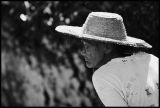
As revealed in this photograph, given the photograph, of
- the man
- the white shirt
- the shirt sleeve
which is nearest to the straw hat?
the man

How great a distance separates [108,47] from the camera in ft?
10.7

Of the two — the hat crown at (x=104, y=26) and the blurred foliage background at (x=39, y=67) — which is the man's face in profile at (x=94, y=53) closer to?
the hat crown at (x=104, y=26)

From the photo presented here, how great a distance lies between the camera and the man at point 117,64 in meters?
2.87

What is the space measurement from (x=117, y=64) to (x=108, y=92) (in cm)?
24

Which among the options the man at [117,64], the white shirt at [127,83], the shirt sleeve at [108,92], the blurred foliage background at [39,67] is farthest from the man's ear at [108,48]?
the blurred foliage background at [39,67]

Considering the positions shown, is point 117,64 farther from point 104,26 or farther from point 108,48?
point 104,26

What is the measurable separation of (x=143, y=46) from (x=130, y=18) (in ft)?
6.84

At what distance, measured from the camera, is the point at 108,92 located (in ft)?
9.30

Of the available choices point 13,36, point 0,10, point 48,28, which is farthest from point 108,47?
point 13,36

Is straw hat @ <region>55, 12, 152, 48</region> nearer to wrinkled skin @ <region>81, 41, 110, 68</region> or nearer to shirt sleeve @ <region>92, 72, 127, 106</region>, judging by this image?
wrinkled skin @ <region>81, 41, 110, 68</region>

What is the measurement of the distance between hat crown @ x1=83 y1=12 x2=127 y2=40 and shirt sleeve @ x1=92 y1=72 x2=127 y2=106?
0.51m

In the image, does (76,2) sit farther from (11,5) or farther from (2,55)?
(2,55)

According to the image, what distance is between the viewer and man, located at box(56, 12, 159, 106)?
2871 mm

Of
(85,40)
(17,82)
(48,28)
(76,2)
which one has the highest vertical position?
(85,40)
